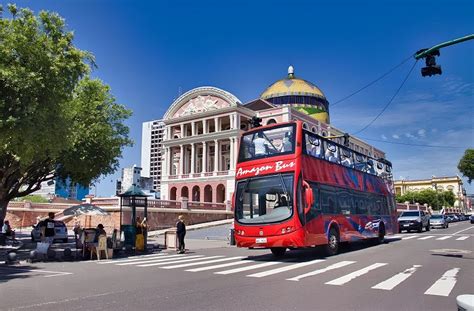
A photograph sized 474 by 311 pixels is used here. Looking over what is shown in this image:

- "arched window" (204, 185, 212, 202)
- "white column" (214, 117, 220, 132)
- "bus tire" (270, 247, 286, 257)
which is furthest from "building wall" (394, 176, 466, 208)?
"bus tire" (270, 247, 286, 257)

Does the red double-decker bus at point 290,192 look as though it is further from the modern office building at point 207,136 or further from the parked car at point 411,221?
the modern office building at point 207,136

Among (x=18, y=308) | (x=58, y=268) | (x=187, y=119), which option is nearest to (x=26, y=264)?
(x=58, y=268)

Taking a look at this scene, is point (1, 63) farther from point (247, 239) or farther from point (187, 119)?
Result: point (187, 119)

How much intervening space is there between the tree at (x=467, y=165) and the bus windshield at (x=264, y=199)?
67951 mm

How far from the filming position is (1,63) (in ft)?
43.7

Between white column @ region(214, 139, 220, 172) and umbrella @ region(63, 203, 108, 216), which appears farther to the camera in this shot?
white column @ region(214, 139, 220, 172)

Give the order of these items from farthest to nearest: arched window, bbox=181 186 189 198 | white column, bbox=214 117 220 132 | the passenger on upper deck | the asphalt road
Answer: arched window, bbox=181 186 189 198 → white column, bbox=214 117 220 132 → the passenger on upper deck → the asphalt road

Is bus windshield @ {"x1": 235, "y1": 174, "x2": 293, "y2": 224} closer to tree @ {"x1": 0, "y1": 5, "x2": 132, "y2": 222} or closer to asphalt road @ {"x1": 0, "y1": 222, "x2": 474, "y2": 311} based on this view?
asphalt road @ {"x1": 0, "y1": 222, "x2": 474, "y2": 311}

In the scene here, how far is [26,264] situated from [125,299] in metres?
8.64

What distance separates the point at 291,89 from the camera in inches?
3169

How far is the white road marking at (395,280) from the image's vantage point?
9578mm

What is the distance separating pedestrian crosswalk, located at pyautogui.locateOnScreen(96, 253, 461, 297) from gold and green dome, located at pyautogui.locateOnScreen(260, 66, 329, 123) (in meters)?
66.0

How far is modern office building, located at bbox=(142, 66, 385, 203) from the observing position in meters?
62.5

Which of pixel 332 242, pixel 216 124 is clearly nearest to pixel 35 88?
pixel 332 242
